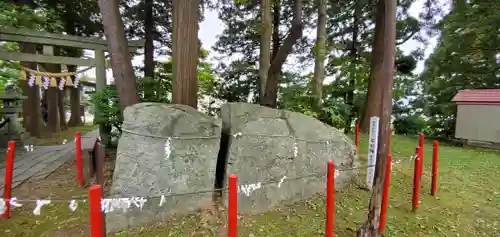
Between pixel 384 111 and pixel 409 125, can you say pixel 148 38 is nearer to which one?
pixel 384 111

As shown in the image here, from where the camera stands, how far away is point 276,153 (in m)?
3.40

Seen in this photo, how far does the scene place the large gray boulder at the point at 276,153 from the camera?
3238 millimetres

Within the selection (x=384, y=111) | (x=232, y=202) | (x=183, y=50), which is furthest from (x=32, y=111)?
(x=384, y=111)

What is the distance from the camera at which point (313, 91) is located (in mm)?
7266

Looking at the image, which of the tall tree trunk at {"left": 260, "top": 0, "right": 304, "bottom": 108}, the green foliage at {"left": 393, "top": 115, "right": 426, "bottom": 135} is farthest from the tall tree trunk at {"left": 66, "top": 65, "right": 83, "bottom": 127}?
the green foliage at {"left": 393, "top": 115, "right": 426, "bottom": 135}

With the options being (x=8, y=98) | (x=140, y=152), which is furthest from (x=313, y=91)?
(x=8, y=98)

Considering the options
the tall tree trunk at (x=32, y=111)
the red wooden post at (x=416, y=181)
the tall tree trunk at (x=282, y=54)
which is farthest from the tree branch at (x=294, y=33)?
the tall tree trunk at (x=32, y=111)

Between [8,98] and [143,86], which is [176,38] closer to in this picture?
[143,86]

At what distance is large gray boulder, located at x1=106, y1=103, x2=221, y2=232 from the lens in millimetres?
2832

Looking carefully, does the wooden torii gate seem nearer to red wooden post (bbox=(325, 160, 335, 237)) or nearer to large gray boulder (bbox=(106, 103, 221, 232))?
large gray boulder (bbox=(106, 103, 221, 232))

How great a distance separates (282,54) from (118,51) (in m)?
3.08

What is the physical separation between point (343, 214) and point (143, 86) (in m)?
4.77

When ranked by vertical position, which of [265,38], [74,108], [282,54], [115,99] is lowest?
[74,108]

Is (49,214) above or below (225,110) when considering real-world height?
below
